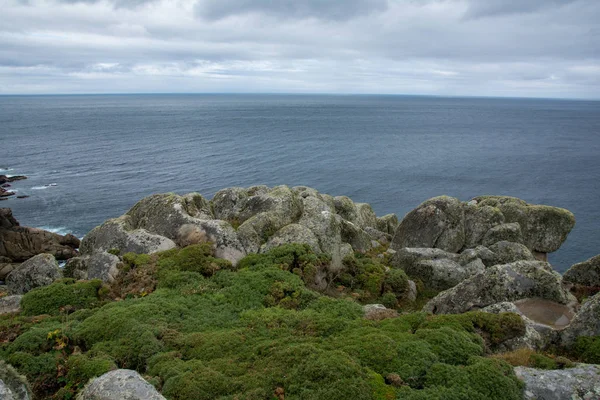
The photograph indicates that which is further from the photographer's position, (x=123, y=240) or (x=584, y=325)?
(x=123, y=240)

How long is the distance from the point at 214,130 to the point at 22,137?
2949 inches

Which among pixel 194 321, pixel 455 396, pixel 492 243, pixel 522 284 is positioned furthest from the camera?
pixel 492 243

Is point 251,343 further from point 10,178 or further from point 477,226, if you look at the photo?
point 10,178

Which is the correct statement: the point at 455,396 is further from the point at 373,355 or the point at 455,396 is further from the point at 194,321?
the point at 194,321

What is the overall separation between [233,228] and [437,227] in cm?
1881

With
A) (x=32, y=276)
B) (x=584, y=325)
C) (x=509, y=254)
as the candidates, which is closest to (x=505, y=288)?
(x=584, y=325)

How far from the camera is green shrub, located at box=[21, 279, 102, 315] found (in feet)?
72.9

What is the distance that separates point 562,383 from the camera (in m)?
13.3

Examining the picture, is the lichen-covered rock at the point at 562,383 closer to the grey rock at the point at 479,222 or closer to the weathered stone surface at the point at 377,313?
the weathered stone surface at the point at 377,313

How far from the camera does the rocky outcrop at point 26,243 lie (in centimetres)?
5428

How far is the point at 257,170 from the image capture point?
357 feet

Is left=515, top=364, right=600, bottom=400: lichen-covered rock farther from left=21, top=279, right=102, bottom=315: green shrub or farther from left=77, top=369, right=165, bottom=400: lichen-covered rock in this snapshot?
left=21, top=279, right=102, bottom=315: green shrub

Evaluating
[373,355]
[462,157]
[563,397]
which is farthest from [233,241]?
[462,157]

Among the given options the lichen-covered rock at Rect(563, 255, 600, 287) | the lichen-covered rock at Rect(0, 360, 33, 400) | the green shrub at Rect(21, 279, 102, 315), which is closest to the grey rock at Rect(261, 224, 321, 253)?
the green shrub at Rect(21, 279, 102, 315)
